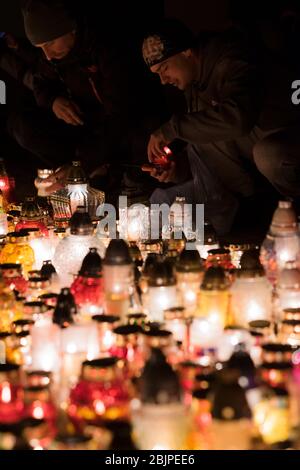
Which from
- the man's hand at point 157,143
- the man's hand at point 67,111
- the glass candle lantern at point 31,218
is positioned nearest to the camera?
the glass candle lantern at point 31,218

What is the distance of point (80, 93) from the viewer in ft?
19.3

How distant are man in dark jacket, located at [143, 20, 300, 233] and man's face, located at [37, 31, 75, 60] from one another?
87 centimetres

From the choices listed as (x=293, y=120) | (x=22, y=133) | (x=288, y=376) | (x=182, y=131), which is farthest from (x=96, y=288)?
(x=22, y=133)

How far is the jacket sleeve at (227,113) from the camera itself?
4.40m

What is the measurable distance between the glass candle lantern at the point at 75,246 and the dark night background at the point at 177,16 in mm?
1732

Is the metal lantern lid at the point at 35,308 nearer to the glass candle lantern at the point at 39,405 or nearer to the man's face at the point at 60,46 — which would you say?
the glass candle lantern at the point at 39,405

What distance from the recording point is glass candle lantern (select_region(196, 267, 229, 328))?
2752 mm

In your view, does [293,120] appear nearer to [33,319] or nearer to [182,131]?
[182,131]

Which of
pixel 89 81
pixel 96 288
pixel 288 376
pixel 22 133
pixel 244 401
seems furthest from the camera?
pixel 22 133

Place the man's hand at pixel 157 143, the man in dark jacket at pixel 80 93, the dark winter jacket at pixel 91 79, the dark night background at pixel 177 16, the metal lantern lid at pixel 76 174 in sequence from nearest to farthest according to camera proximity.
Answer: the metal lantern lid at pixel 76 174 → the man's hand at pixel 157 143 → the dark night background at pixel 177 16 → the man in dark jacket at pixel 80 93 → the dark winter jacket at pixel 91 79

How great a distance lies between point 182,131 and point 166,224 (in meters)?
0.51

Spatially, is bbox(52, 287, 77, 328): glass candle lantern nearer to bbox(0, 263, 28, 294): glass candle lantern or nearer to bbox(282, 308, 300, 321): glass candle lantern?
bbox(0, 263, 28, 294): glass candle lantern

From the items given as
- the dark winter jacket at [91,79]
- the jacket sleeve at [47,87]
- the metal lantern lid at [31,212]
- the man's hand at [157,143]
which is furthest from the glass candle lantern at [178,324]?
the jacket sleeve at [47,87]

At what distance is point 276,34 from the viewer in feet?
16.8
